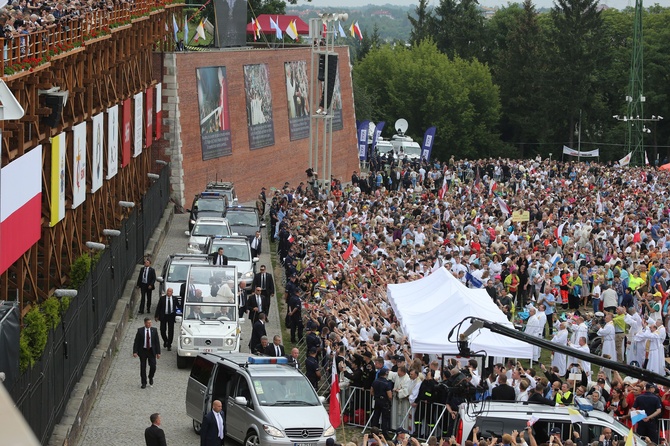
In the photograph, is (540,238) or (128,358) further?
(540,238)

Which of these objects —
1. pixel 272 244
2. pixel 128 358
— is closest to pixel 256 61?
pixel 272 244

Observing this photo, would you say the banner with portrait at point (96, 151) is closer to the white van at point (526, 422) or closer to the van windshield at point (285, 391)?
the van windshield at point (285, 391)

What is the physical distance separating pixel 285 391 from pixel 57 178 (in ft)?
28.0

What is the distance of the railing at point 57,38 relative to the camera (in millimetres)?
17469

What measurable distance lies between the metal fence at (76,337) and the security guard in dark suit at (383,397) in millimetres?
4624

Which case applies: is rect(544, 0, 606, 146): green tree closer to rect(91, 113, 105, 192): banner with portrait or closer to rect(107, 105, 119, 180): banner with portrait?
rect(107, 105, 119, 180): banner with portrait

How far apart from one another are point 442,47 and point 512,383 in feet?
313

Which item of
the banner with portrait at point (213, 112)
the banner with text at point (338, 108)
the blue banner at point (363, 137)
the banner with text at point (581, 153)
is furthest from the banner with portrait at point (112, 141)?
the banner with text at point (581, 153)

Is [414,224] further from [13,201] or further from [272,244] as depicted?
[13,201]

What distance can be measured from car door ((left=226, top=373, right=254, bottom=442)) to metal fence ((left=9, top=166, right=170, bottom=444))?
8.00ft

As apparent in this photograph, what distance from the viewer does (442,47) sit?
357ft

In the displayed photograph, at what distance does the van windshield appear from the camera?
49.8 ft

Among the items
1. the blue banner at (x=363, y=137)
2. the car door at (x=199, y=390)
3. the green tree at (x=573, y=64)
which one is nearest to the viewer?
the car door at (x=199, y=390)

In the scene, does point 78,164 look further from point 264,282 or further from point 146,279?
point 264,282
